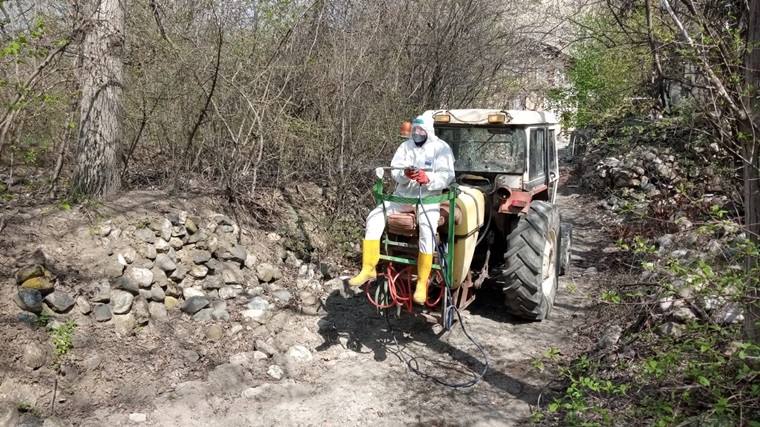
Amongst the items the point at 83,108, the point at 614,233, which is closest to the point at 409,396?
the point at 83,108

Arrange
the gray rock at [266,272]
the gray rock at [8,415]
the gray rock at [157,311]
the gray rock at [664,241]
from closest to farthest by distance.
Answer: the gray rock at [8,415], the gray rock at [157,311], the gray rock at [266,272], the gray rock at [664,241]

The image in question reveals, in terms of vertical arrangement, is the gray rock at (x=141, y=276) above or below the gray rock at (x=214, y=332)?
above

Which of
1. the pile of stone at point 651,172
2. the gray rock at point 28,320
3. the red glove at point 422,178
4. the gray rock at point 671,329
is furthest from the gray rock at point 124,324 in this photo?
the pile of stone at point 651,172

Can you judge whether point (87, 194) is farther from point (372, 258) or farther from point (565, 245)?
point (565, 245)

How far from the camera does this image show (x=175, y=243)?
5645 millimetres

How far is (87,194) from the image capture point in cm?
565

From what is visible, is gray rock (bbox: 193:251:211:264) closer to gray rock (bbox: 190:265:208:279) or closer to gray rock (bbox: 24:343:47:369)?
gray rock (bbox: 190:265:208:279)

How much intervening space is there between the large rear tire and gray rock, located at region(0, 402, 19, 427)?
3994mm

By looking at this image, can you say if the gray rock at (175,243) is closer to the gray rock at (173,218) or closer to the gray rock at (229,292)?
the gray rock at (173,218)

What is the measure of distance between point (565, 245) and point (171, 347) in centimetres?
491

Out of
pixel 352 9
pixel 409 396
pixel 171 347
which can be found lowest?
pixel 409 396

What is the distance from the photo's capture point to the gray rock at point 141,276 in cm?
504

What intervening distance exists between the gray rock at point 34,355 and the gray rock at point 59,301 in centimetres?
40

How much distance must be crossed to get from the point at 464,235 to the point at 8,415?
11.7 ft
